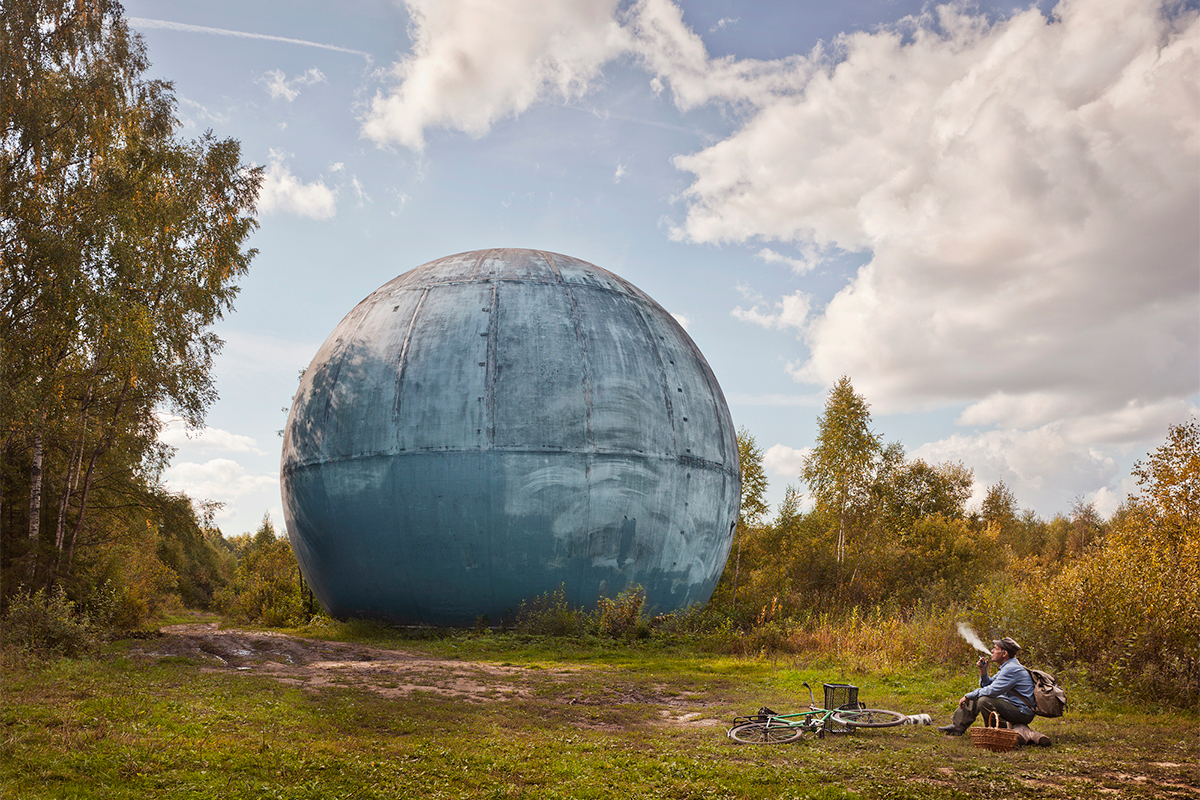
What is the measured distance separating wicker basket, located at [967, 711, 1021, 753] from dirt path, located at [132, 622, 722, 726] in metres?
2.84

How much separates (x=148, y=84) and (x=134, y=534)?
11.0 meters

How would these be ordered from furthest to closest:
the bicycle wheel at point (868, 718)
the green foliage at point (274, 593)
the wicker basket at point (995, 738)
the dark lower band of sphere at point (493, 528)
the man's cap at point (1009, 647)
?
the green foliage at point (274, 593), the dark lower band of sphere at point (493, 528), the bicycle wheel at point (868, 718), the man's cap at point (1009, 647), the wicker basket at point (995, 738)

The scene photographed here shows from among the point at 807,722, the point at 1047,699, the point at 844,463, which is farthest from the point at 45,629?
the point at 844,463

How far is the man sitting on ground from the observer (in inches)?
324

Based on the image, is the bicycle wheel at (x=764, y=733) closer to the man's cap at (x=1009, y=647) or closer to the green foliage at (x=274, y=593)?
the man's cap at (x=1009, y=647)

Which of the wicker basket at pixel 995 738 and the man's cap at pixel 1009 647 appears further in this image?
the man's cap at pixel 1009 647

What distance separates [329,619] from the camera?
20562mm

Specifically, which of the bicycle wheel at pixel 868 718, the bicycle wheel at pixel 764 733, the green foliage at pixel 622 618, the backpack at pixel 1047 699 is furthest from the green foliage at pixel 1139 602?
the green foliage at pixel 622 618

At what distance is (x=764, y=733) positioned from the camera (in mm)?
8312

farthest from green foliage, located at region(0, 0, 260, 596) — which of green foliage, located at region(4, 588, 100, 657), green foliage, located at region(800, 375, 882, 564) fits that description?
green foliage, located at region(800, 375, 882, 564)

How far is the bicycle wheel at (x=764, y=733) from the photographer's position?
815 centimetres

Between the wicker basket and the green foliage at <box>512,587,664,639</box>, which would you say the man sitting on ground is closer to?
the wicker basket

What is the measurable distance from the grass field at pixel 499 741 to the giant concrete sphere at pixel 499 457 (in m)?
4.55

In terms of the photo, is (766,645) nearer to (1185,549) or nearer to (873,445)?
(1185,549)
